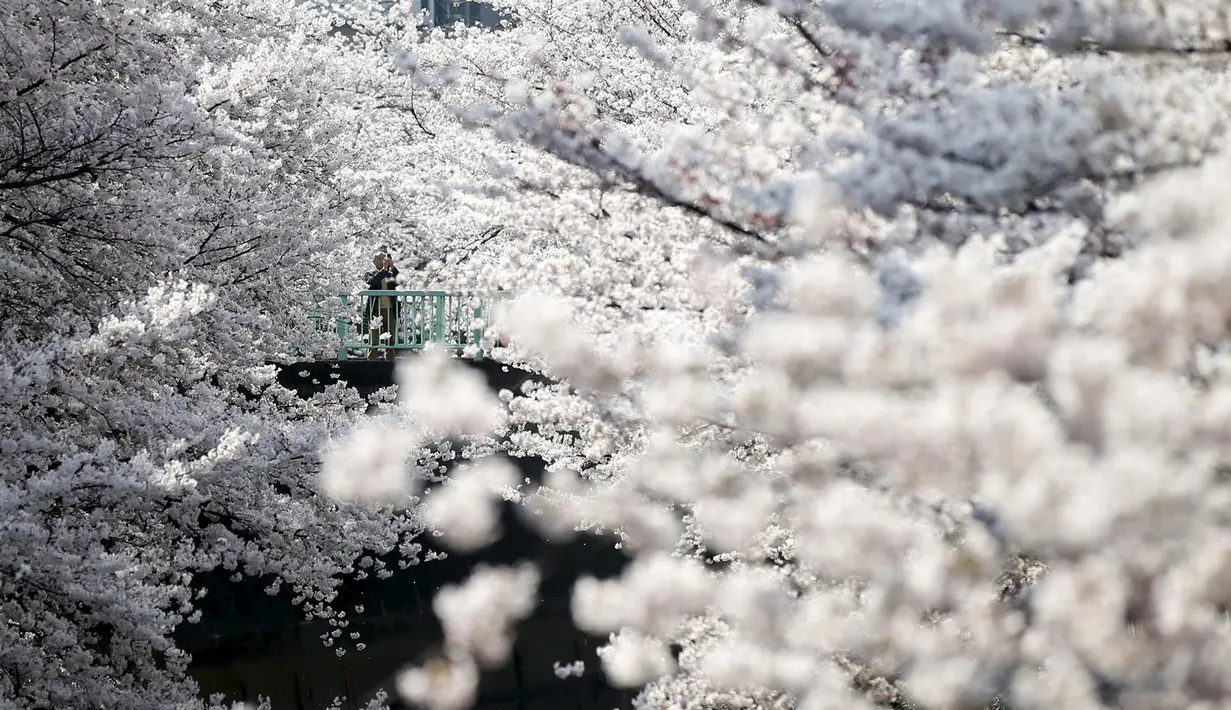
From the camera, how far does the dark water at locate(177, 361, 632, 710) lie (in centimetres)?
1477

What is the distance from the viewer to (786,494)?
13.2 feet

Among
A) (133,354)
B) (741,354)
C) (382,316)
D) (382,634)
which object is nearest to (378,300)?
(382,316)

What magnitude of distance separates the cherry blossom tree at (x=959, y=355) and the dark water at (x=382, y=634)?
32.7 ft

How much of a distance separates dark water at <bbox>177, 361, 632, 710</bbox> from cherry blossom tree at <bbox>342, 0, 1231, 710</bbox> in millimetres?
9972

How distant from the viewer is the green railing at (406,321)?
1554 cm

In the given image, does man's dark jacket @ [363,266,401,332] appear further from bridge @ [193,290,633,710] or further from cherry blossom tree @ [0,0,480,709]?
cherry blossom tree @ [0,0,480,709]

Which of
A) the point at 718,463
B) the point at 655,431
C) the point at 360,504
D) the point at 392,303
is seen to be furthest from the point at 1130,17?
the point at 392,303

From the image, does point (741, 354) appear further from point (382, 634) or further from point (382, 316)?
point (382, 316)

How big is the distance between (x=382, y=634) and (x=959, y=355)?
45.5 ft

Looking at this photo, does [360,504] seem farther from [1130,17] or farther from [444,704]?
[1130,17]

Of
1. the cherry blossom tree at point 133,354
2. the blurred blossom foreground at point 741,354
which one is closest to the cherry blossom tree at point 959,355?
the blurred blossom foreground at point 741,354

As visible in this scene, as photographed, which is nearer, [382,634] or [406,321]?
[382,634]

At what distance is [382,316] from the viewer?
54.0ft

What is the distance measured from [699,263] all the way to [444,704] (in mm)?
2013
